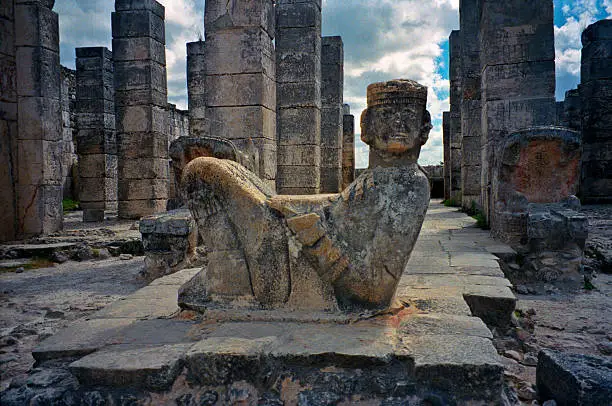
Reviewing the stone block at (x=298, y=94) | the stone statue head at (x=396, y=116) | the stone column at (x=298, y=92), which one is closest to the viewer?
the stone statue head at (x=396, y=116)

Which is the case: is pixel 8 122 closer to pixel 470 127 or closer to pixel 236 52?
pixel 236 52

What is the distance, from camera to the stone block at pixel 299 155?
33.2 feet

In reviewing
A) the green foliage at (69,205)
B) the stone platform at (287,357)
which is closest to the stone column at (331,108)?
the green foliage at (69,205)

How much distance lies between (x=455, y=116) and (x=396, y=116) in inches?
481

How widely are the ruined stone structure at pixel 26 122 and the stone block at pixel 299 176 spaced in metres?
4.54

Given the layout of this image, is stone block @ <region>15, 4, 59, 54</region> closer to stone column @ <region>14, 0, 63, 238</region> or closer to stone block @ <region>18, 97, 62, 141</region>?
stone column @ <region>14, 0, 63, 238</region>

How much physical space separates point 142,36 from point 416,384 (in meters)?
10.7

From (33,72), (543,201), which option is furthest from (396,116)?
(33,72)

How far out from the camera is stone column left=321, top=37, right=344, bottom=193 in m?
14.0

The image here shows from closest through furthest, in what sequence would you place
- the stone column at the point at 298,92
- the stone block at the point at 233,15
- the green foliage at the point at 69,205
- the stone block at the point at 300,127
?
the stone block at the point at 233,15 → the stone column at the point at 298,92 → the stone block at the point at 300,127 → the green foliage at the point at 69,205

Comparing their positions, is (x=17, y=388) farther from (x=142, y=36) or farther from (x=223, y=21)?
(x=142, y=36)

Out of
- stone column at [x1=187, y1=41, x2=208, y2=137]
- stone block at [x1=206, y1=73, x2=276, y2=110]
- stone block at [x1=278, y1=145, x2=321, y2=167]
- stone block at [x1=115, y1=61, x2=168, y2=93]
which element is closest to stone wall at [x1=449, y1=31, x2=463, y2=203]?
stone block at [x1=278, y1=145, x2=321, y2=167]

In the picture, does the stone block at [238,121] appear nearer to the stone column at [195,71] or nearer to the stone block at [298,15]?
the stone block at [298,15]

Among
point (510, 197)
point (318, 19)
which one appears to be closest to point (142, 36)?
point (318, 19)
